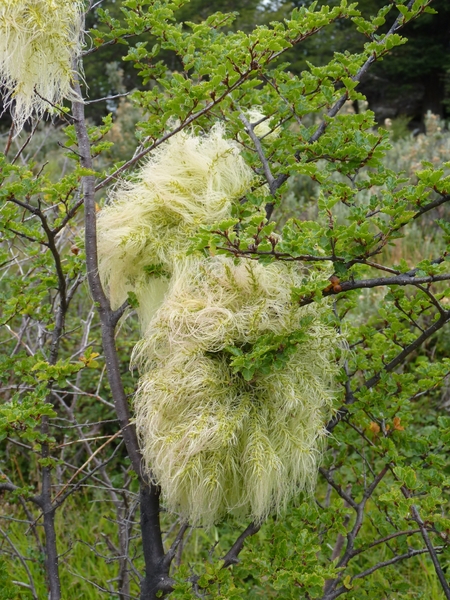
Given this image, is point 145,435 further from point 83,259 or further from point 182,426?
point 83,259

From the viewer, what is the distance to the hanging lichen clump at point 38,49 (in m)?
1.10

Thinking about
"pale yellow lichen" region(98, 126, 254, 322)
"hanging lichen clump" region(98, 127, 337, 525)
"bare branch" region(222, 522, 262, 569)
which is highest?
"pale yellow lichen" region(98, 126, 254, 322)

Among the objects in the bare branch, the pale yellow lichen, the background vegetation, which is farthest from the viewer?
the bare branch

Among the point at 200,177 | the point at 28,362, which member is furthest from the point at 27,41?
the point at 28,362

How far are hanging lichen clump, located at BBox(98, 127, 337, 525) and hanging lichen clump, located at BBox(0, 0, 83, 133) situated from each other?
0.26 m

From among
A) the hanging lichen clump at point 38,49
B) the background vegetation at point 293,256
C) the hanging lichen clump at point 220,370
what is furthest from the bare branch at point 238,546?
the hanging lichen clump at point 38,49

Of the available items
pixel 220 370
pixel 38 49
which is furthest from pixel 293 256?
pixel 38 49

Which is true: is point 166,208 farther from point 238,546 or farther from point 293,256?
point 238,546

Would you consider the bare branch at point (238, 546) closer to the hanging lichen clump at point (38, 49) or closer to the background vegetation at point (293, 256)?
the background vegetation at point (293, 256)

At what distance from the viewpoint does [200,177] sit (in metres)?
1.29

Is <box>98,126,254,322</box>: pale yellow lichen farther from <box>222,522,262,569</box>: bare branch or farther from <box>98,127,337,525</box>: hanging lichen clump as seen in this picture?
<box>222,522,262,569</box>: bare branch

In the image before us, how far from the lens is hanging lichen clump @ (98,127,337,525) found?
1.09 m

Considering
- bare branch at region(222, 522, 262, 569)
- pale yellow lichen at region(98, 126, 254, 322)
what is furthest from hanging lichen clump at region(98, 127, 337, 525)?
bare branch at region(222, 522, 262, 569)

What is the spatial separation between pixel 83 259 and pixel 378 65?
10.5 m
